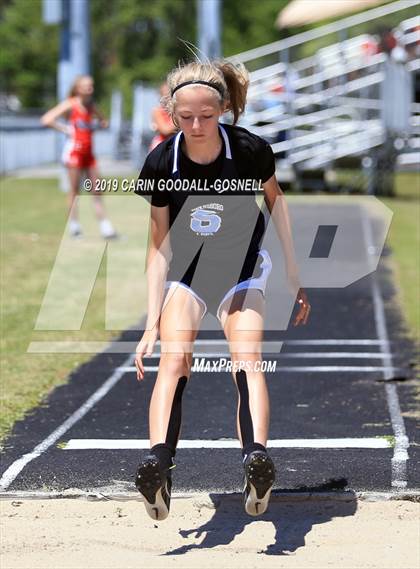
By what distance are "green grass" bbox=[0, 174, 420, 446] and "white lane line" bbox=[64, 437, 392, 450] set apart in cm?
60

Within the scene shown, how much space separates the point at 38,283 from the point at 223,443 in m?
6.86

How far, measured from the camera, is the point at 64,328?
35.3 feet

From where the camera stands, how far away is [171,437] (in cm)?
507

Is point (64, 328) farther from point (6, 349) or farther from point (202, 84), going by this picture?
point (202, 84)

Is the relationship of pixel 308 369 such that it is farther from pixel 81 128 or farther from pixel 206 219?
pixel 81 128

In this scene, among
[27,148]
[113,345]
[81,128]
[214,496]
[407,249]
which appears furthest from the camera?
[27,148]

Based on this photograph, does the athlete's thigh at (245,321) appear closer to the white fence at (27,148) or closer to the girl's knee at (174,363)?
the girl's knee at (174,363)

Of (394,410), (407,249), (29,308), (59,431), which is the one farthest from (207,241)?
(407,249)

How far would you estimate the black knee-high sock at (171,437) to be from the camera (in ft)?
16.1

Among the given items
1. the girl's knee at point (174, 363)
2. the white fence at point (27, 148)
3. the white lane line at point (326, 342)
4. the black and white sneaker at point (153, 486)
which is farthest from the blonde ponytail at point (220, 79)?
the white fence at point (27, 148)

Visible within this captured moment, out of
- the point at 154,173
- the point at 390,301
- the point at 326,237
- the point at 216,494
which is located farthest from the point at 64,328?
the point at 326,237

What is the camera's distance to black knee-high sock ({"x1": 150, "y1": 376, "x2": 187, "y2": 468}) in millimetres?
4910

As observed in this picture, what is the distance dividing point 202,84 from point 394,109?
63.0 feet

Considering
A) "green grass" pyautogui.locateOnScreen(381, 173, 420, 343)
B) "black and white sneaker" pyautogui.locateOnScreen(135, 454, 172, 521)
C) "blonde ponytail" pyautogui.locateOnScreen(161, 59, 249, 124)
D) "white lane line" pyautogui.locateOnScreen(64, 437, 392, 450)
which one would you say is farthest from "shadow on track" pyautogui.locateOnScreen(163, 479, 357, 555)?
"green grass" pyautogui.locateOnScreen(381, 173, 420, 343)
